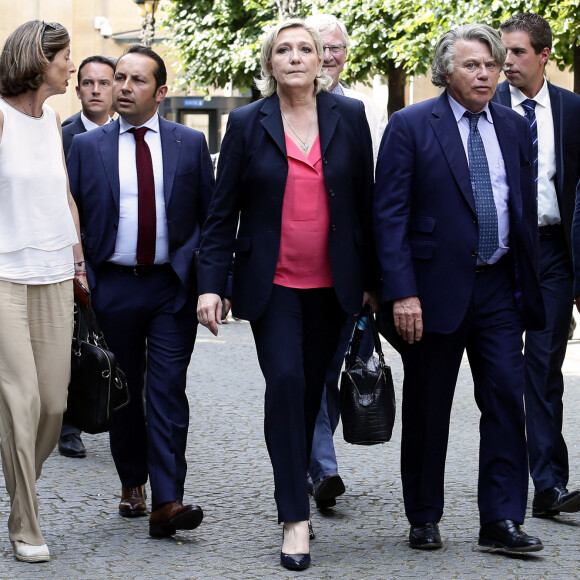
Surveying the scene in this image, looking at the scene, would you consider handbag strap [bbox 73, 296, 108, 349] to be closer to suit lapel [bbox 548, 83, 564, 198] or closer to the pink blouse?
the pink blouse

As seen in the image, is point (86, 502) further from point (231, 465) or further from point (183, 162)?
point (183, 162)

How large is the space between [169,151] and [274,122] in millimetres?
691

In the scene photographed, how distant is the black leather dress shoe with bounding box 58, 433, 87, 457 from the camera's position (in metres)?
7.74

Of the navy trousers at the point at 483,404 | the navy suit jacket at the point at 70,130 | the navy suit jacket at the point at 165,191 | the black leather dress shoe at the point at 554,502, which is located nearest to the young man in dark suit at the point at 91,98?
the navy suit jacket at the point at 70,130

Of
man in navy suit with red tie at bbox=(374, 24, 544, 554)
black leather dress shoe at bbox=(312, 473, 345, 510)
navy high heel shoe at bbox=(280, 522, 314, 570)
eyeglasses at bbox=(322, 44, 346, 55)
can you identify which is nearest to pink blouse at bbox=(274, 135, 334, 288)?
man in navy suit with red tie at bbox=(374, 24, 544, 554)

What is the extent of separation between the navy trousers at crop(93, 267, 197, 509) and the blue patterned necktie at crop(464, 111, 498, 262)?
1314 millimetres

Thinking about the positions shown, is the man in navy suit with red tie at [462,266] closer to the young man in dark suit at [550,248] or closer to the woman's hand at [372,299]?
the woman's hand at [372,299]

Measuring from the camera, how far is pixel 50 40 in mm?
5508

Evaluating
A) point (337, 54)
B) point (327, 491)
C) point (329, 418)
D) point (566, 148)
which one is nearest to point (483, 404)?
point (327, 491)

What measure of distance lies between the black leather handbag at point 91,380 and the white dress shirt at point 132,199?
11.9 inches

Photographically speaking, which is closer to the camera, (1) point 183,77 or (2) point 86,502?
(2) point 86,502

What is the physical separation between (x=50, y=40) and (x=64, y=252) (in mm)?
843

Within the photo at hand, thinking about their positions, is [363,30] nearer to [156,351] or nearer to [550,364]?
[550,364]

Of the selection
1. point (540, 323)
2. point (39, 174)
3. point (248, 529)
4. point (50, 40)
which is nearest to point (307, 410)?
point (248, 529)
